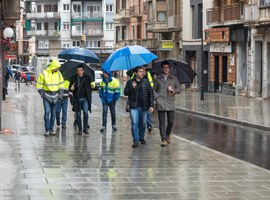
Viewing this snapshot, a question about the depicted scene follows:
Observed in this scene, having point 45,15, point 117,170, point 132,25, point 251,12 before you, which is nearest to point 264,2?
point 251,12

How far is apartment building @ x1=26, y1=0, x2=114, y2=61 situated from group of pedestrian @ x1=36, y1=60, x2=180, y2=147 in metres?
76.2

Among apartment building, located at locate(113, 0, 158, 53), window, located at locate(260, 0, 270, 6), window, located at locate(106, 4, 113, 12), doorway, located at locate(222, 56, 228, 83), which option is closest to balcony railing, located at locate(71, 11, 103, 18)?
window, located at locate(106, 4, 113, 12)

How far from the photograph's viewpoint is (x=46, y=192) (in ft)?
31.2

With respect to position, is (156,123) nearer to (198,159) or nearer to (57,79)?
(57,79)

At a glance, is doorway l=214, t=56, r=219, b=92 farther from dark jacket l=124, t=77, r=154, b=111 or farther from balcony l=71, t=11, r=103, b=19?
balcony l=71, t=11, r=103, b=19

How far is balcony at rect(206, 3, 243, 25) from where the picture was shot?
38281mm

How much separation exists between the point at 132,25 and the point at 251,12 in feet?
107

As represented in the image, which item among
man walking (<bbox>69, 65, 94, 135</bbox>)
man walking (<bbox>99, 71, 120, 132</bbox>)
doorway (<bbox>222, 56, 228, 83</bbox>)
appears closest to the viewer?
man walking (<bbox>69, 65, 94, 135</bbox>)

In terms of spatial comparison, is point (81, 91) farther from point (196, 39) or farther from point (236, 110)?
point (196, 39)

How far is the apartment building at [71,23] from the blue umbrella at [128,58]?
7764 centimetres

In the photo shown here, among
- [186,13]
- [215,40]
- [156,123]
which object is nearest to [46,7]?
[186,13]

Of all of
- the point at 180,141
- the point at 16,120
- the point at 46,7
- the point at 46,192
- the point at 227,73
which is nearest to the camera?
the point at 46,192

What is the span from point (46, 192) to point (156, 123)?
41.3 feet

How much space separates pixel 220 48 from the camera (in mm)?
41750
